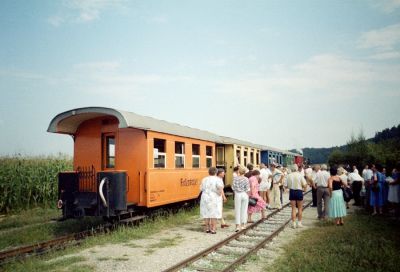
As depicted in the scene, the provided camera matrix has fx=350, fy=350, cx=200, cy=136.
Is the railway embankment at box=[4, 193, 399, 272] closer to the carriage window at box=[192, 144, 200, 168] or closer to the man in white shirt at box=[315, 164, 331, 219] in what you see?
the man in white shirt at box=[315, 164, 331, 219]

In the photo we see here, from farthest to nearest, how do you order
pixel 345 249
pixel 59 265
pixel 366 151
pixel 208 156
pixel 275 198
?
pixel 366 151 < pixel 208 156 < pixel 275 198 < pixel 345 249 < pixel 59 265

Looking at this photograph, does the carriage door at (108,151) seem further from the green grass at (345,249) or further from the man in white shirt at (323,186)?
the man in white shirt at (323,186)

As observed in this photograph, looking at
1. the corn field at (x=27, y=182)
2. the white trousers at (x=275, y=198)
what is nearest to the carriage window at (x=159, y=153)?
the white trousers at (x=275, y=198)

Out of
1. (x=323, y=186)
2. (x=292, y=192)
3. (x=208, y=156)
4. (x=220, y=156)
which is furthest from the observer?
(x=220, y=156)

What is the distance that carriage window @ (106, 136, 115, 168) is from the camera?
1112 cm

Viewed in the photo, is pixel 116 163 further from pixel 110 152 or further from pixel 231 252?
pixel 231 252

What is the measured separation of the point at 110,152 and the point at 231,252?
5.40m

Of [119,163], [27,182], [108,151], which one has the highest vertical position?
[108,151]

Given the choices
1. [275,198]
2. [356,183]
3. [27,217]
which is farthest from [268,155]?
[27,217]

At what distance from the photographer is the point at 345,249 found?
761 centimetres

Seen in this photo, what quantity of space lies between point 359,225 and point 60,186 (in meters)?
8.92

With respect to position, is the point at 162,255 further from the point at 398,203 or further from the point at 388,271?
the point at 398,203

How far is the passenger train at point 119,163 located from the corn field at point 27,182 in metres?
5.34

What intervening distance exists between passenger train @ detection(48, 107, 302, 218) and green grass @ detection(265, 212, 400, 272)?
175 inches
